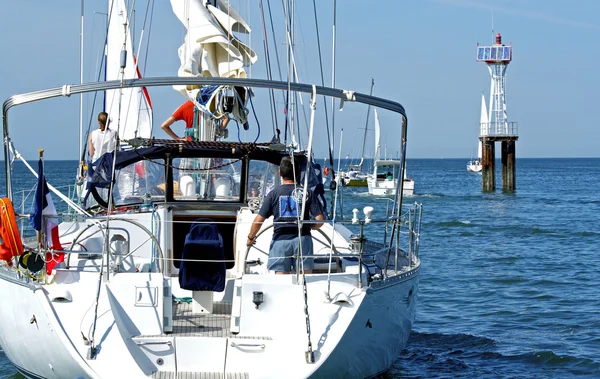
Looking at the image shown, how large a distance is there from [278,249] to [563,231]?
2433 cm

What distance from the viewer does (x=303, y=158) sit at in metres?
10.4

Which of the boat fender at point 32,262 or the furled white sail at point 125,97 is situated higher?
the furled white sail at point 125,97

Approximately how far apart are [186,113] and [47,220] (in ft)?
14.8

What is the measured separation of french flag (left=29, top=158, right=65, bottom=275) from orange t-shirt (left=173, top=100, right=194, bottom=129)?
431 centimetres

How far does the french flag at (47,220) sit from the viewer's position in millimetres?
8070

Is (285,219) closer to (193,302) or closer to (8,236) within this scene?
(193,302)

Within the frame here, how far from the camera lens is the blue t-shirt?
26.7 feet

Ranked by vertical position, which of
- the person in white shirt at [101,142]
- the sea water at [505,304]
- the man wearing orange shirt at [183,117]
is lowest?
the sea water at [505,304]

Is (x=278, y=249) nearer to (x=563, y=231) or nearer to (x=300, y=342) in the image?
(x=300, y=342)

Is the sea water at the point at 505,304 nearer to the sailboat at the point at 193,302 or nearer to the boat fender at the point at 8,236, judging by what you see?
the sailboat at the point at 193,302

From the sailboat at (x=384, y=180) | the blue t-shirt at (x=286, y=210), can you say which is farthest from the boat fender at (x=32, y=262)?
the sailboat at (x=384, y=180)

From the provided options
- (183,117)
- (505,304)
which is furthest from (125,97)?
(505,304)

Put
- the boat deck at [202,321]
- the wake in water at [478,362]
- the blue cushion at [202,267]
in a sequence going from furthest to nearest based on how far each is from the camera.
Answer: the wake in water at [478,362], the blue cushion at [202,267], the boat deck at [202,321]

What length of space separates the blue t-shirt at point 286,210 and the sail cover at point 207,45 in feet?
12.8
